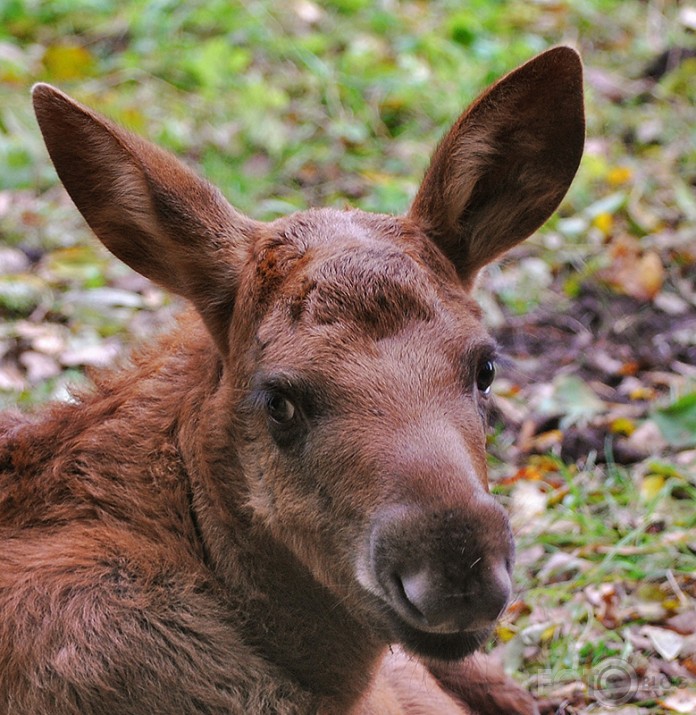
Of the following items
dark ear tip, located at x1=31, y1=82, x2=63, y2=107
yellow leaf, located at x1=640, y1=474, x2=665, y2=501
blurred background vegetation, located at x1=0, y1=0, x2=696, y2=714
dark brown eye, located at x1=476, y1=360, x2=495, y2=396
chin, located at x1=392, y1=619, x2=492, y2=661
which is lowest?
blurred background vegetation, located at x1=0, y1=0, x2=696, y2=714

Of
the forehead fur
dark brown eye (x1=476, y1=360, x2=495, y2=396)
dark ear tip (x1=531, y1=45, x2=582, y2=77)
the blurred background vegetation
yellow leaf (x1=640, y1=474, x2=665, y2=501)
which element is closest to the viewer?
the forehead fur

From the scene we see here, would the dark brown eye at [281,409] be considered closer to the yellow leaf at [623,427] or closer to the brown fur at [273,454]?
the brown fur at [273,454]

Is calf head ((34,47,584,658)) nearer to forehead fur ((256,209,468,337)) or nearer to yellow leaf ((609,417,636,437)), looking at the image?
forehead fur ((256,209,468,337))

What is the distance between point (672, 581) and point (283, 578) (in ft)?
9.06

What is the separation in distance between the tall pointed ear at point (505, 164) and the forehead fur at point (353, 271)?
225mm

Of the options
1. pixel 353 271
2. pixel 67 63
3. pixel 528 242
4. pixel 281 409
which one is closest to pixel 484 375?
pixel 353 271

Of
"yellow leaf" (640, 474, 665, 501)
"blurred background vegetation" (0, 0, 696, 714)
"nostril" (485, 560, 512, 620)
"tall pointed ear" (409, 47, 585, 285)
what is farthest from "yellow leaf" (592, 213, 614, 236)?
"nostril" (485, 560, 512, 620)

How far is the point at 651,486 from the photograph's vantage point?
7.50 metres

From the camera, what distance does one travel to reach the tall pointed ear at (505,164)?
16.6 ft

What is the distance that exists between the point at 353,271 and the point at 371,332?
0.26 metres

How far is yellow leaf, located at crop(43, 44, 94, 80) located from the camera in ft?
40.8

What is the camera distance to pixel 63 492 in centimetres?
486

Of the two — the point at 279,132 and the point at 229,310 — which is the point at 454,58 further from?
the point at 229,310

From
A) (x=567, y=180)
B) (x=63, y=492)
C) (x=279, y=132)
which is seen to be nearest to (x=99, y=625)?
(x=63, y=492)
